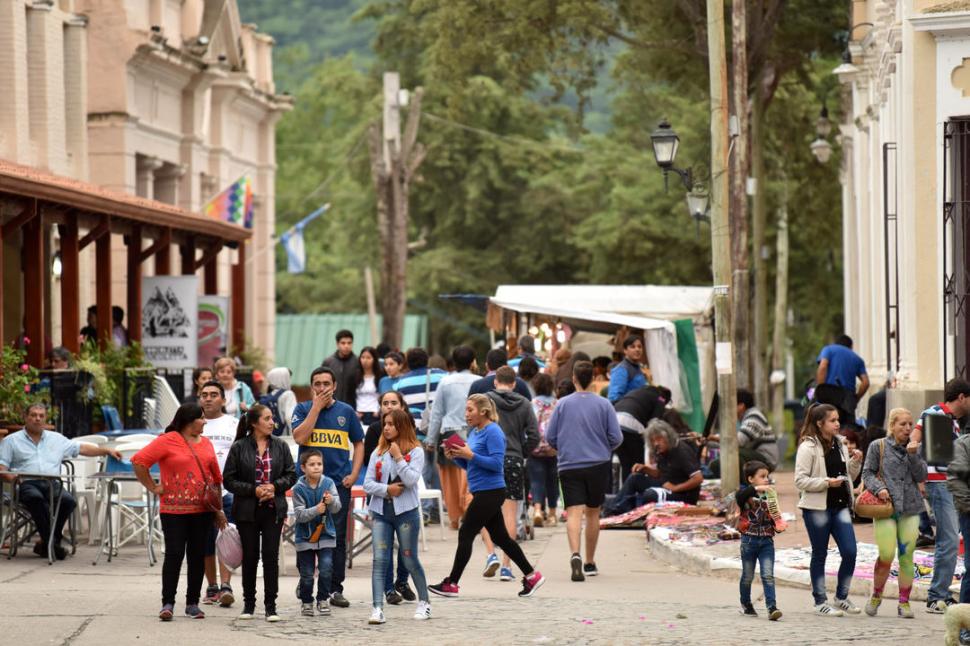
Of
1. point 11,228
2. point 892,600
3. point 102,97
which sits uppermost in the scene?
point 102,97

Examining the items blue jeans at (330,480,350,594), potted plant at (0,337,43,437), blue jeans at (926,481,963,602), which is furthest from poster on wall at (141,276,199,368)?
blue jeans at (926,481,963,602)

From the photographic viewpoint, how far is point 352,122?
8344cm

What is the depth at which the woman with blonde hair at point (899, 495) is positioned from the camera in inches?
520

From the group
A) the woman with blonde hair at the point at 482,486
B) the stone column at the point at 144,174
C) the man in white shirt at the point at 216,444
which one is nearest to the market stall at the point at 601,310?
the stone column at the point at 144,174

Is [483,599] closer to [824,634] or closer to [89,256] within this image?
[824,634]

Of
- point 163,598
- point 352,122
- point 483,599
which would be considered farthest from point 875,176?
point 352,122

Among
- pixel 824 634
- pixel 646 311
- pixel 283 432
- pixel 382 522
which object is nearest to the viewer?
pixel 824 634

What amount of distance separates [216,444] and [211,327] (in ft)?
45.0

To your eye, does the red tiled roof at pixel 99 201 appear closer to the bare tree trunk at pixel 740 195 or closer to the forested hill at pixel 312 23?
the bare tree trunk at pixel 740 195

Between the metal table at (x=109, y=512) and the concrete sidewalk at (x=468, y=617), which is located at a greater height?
the metal table at (x=109, y=512)

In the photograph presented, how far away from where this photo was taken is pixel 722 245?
64.8ft

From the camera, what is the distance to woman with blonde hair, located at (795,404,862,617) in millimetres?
13219

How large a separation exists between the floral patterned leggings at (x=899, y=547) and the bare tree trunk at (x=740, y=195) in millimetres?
8209

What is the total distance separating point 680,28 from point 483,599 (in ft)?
62.9
